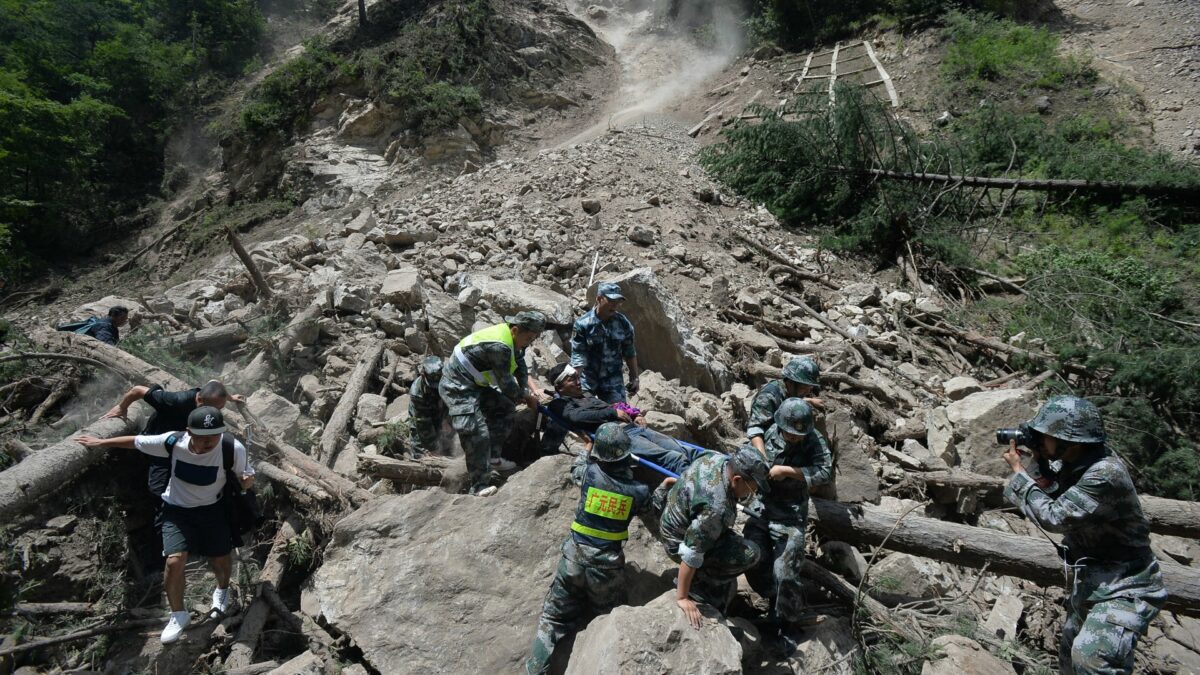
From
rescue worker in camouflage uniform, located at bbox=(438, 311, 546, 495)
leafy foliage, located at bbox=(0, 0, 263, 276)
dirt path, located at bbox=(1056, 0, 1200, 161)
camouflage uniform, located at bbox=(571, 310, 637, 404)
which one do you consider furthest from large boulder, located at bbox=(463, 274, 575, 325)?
leafy foliage, located at bbox=(0, 0, 263, 276)

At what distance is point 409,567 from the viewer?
12.1 feet

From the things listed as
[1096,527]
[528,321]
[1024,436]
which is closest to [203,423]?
[528,321]

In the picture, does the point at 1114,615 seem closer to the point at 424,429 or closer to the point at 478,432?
the point at 478,432

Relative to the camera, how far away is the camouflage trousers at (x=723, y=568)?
3377 mm

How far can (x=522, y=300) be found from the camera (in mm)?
6551

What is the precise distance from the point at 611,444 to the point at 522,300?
3428 mm

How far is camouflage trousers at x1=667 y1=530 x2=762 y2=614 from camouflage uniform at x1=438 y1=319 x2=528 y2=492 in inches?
66.8

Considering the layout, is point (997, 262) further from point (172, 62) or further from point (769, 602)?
point (172, 62)

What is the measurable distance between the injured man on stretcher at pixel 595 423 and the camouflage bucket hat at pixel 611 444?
1.43 ft

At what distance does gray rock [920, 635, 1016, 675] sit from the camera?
3225mm

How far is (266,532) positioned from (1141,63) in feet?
63.2

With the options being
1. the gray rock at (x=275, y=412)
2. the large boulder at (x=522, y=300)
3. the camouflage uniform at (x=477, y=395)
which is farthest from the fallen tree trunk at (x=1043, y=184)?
the gray rock at (x=275, y=412)

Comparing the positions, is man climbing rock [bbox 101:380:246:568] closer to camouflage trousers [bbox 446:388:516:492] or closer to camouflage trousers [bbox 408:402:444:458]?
camouflage trousers [bbox 408:402:444:458]

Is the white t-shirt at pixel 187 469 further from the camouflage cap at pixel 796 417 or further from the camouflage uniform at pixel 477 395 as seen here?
the camouflage cap at pixel 796 417
